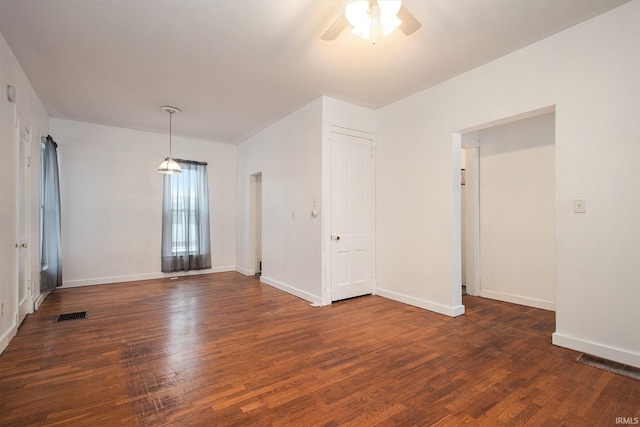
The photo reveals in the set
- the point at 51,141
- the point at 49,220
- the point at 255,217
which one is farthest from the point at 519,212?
the point at 51,141

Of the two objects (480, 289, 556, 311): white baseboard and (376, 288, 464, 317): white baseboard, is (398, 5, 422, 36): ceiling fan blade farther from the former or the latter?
(480, 289, 556, 311): white baseboard

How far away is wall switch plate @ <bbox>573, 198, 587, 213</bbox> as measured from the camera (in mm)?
2654

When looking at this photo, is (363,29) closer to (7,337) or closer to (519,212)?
(519,212)

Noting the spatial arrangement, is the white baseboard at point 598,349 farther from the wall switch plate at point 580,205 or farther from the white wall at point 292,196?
the white wall at point 292,196

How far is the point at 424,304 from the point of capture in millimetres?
3973

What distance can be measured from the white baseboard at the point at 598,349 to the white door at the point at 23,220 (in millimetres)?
5515

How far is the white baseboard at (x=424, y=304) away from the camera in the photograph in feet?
12.1

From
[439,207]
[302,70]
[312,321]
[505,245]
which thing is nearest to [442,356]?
[312,321]

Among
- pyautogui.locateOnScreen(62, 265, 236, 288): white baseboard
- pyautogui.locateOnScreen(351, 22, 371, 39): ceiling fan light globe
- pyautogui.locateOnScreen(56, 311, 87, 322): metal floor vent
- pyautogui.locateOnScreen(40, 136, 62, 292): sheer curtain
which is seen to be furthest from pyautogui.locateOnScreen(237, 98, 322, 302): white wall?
pyautogui.locateOnScreen(40, 136, 62, 292): sheer curtain

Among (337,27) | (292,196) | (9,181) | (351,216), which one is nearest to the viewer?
(337,27)

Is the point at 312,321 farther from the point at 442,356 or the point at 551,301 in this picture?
the point at 551,301

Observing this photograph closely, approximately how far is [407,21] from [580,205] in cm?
216

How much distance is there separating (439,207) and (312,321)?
2.07 metres

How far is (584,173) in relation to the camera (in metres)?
2.66
